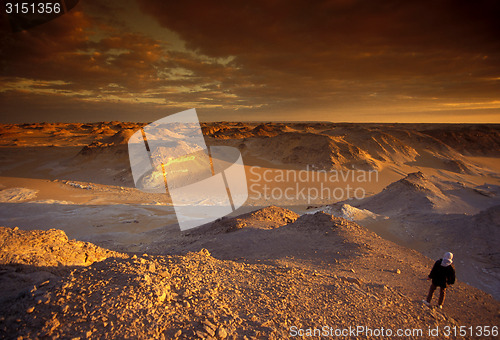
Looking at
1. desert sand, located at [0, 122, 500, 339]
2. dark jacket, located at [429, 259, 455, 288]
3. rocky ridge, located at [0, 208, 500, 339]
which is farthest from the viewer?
dark jacket, located at [429, 259, 455, 288]

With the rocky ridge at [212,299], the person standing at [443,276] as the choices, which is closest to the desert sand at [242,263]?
the rocky ridge at [212,299]

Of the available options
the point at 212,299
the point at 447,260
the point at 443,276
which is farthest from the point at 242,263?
the point at 447,260

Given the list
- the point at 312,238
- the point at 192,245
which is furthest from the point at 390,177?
the point at 192,245

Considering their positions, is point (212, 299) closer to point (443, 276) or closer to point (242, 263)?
point (242, 263)

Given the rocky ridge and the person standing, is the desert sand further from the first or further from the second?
the person standing

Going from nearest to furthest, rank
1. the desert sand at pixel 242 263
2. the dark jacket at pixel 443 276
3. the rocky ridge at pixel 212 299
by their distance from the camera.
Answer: the rocky ridge at pixel 212 299
the desert sand at pixel 242 263
the dark jacket at pixel 443 276

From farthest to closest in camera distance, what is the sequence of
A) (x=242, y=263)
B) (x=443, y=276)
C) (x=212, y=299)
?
(x=242, y=263) < (x=443, y=276) < (x=212, y=299)

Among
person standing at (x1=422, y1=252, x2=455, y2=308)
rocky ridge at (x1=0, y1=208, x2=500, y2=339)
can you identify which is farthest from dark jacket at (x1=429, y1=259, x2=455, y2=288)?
rocky ridge at (x1=0, y1=208, x2=500, y2=339)

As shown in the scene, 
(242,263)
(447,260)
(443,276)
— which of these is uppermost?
(447,260)

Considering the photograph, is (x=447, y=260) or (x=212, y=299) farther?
(x=447, y=260)

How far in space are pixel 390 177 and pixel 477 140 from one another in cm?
3727

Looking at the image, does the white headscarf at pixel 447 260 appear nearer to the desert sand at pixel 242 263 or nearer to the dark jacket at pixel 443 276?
the dark jacket at pixel 443 276

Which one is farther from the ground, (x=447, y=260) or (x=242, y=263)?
(x=447, y=260)

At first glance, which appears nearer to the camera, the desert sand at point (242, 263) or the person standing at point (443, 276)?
the desert sand at point (242, 263)
